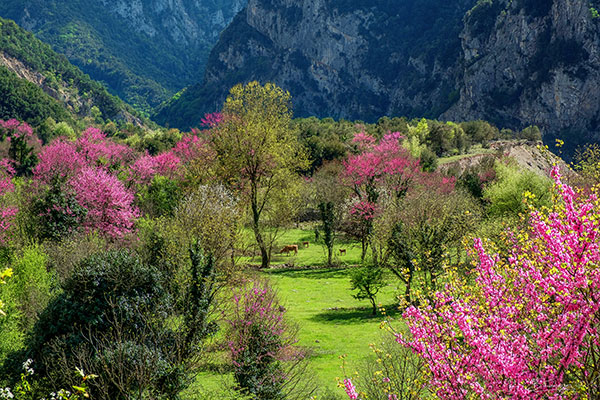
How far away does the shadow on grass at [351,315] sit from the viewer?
29.3 meters

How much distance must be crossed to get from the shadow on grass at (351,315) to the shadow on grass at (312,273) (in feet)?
31.9

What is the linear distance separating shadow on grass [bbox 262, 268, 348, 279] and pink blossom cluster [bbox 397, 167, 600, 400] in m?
33.0

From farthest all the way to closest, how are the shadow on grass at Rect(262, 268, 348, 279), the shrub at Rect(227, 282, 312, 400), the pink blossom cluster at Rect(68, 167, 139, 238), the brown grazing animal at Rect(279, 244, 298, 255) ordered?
the brown grazing animal at Rect(279, 244, 298, 255), the shadow on grass at Rect(262, 268, 348, 279), the pink blossom cluster at Rect(68, 167, 139, 238), the shrub at Rect(227, 282, 312, 400)

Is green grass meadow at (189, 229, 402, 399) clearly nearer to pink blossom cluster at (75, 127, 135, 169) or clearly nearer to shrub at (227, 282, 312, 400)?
shrub at (227, 282, 312, 400)

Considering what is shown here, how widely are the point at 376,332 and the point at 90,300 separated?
1511cm

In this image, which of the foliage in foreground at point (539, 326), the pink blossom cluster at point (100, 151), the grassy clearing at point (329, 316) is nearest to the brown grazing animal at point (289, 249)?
the grassy clearing at point (329, 316)

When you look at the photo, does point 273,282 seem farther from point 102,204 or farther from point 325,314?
point 102,204

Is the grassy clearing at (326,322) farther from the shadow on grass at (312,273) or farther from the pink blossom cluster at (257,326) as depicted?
the pink blossom cluster at (257,326)

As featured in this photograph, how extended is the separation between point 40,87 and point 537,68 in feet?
570

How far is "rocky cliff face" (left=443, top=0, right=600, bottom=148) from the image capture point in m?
157

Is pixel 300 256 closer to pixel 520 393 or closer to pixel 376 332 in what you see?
pixel 376 332

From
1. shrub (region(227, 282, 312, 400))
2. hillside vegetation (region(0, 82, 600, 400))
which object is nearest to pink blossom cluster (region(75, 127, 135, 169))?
hillside vegetation (region(0, 82, 600, 400))

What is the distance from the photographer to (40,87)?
521 feet

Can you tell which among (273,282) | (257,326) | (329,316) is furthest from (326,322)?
(257,326)
